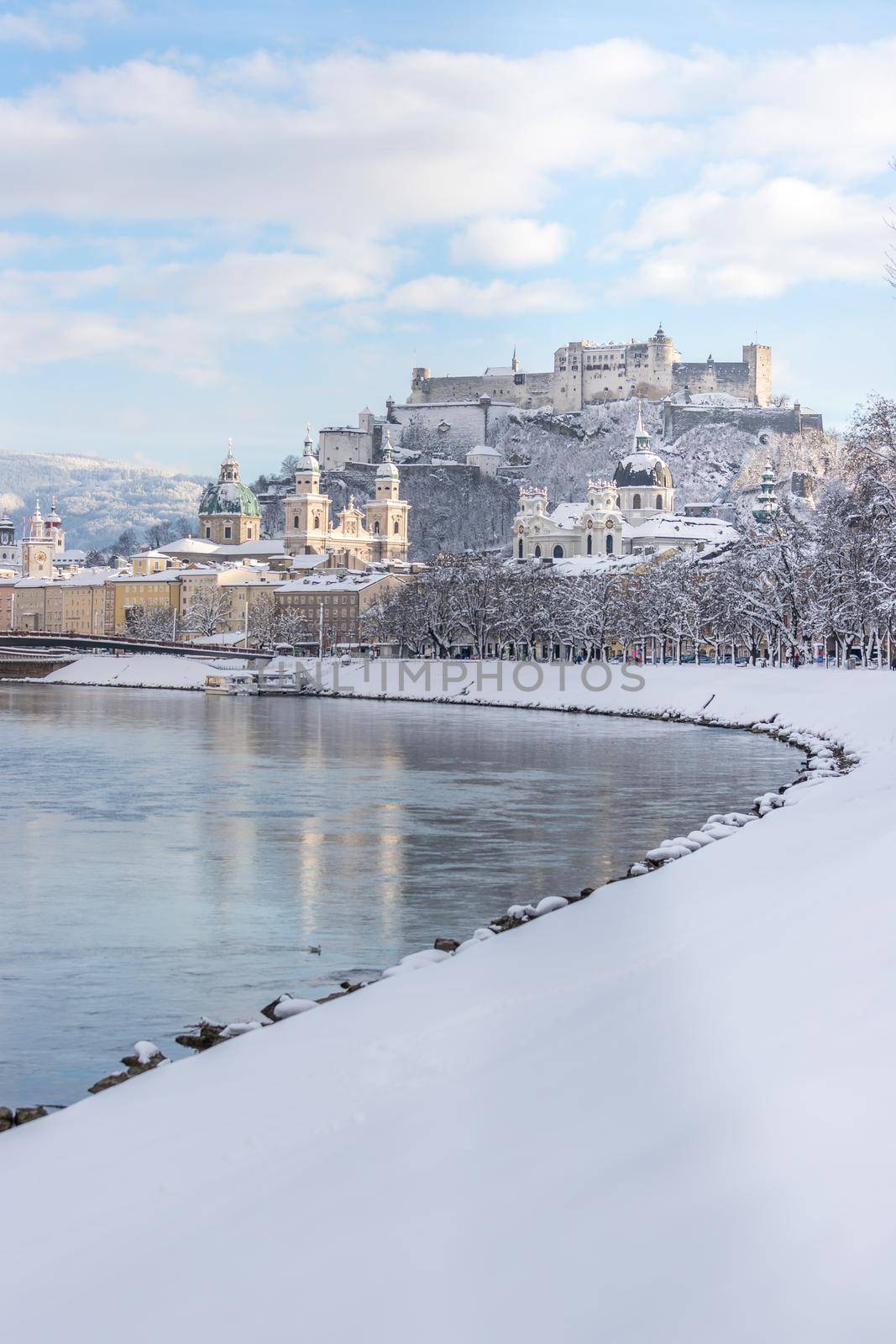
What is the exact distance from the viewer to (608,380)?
14712cm

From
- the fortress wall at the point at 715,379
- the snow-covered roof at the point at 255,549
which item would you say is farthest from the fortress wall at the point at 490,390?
the snow-covered roof at the point at 255,549

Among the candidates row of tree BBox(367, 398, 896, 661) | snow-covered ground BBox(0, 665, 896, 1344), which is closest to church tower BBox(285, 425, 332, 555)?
row of tree BBox(367, 398, 896, 661)

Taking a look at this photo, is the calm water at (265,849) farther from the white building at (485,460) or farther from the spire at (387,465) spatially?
the white building at (485,460)

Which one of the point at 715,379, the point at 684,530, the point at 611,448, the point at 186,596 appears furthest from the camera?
the point at 715,379

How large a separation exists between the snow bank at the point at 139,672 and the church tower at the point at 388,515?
5012cm

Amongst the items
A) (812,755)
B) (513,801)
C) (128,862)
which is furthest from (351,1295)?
(812,755)

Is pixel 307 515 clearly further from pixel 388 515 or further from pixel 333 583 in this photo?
pixel 333 583

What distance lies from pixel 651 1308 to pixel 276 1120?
2632 millimetres

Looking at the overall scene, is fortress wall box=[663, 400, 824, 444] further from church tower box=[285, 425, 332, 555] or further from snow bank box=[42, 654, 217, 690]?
snow bank box=[42, 654, 217, 690]

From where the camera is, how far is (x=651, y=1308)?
4145 millimetres

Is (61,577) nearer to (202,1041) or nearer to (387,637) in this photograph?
(387,637)

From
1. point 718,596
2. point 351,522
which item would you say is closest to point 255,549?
point 351,522

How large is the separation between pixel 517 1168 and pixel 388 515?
13347 centimetres

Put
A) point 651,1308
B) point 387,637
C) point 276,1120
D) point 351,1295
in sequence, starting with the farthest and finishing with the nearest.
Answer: point 387,637 → point 276,1120 → point 351,1295 → point 651,1308
